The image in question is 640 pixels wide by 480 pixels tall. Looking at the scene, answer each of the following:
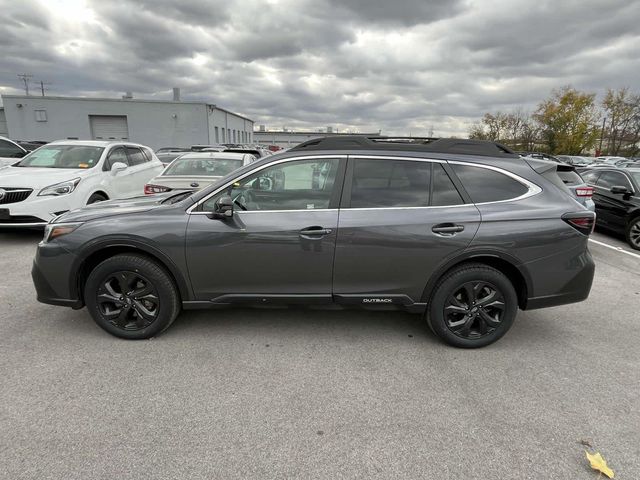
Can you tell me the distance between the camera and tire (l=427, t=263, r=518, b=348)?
125 inches

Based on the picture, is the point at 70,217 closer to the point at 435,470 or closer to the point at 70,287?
the point at 70,287

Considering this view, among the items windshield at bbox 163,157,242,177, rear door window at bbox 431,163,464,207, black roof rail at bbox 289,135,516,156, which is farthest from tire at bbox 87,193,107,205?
rear door window at bbox 431,163,464,207

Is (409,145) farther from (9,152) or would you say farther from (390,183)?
(9,152)

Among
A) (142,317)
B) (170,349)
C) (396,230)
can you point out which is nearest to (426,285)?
(396,230)

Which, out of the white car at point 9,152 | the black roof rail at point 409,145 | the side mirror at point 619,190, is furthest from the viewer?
the white car at point 9,152

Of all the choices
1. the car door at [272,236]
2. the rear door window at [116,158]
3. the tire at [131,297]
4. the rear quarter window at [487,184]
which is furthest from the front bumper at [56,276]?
the rear door window at [116,158]

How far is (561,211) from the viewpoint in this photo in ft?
10.3

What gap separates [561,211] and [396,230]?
4.58ft

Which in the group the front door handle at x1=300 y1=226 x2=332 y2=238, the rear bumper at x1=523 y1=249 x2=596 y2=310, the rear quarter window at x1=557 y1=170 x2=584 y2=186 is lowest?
the rear bumper at x1=523 y1=249 x2=596 y2=310

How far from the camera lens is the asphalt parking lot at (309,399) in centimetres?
209

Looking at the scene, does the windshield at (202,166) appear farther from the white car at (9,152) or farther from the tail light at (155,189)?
the white car at (9,152)

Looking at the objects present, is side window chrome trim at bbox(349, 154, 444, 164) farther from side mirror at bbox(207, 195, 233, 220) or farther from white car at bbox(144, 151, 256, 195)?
white car at bbox(144, 151, 256, 195)

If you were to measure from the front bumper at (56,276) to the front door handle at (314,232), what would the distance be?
1937 mm

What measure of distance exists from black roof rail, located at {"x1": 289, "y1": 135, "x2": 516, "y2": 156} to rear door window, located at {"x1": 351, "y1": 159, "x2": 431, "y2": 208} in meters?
0.18
